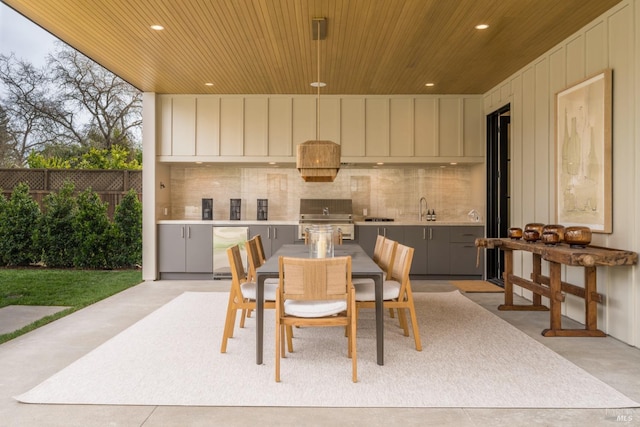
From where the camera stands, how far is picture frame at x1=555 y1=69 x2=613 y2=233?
163 inches

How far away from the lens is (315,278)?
9.86ft

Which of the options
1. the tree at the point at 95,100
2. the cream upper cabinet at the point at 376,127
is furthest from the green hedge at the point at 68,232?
the cream upper cabinet at the point at 376,127

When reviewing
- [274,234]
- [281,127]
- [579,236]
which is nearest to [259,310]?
[579,236]

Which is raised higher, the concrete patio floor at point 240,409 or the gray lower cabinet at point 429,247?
the gray lower cabinet at point 429,247

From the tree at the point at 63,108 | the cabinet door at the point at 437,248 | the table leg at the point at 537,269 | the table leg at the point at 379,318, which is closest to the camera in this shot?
the table leg at the point at 379,318

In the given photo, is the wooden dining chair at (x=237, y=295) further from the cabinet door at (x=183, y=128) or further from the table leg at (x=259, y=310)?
the cabinet door at (x=183, y=128)

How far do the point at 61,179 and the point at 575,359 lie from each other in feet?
28.5

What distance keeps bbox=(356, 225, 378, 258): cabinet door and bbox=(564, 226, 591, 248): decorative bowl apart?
3424 mm

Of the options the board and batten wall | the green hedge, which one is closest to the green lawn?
the green hedge

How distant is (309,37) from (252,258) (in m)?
2.30

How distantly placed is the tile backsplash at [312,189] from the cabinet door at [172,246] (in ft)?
2.22

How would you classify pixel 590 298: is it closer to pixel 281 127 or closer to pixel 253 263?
pixel 253 263

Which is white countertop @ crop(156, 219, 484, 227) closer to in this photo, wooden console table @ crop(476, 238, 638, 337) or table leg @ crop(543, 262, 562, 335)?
wooden console table @ crop(476, 238, 638, 337)

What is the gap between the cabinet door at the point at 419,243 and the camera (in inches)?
282
